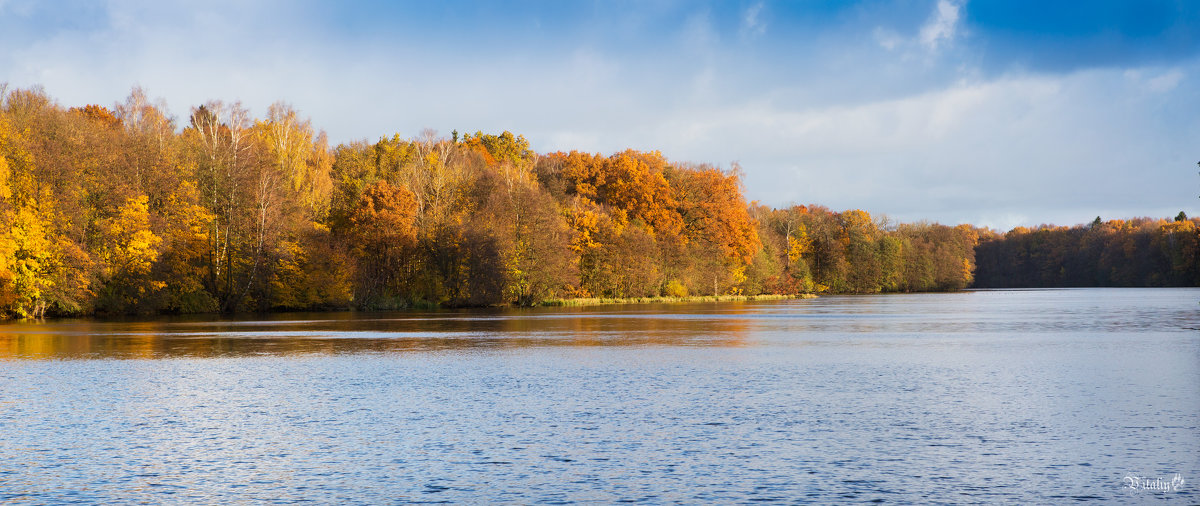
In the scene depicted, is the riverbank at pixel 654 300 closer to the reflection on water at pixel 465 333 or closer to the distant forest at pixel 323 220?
the distant forest at pixel 323 220

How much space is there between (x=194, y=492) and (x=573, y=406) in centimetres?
745

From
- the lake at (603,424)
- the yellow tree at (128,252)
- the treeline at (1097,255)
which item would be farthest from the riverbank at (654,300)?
the treeline at (1097,255)

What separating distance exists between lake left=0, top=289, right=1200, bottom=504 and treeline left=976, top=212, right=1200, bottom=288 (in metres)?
140

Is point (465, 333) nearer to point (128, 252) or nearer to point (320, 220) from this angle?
point (128, 252)

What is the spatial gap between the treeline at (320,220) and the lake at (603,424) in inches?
1097

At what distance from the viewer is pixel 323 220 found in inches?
2753

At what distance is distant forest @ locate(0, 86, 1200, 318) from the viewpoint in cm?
5284

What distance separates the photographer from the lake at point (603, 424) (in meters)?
10.5

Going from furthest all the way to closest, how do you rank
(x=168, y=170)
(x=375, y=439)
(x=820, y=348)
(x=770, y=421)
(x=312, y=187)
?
(x=312, y=187) < (x=168, y=170) < (x=820, y=348) < (x=770, y=421) < (x=375, y=439)

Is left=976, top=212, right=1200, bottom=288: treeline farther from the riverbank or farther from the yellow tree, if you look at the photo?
the yellow tree

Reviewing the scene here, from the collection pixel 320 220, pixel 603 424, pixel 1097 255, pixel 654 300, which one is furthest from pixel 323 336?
pixel 1097 255

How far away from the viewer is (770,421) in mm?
14773

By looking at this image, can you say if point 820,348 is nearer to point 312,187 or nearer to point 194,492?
point 194,492

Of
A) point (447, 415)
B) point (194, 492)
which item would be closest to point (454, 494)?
point (194, 492)
